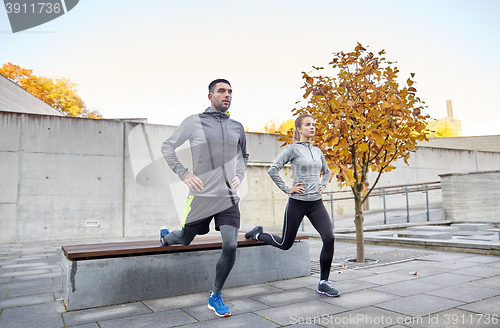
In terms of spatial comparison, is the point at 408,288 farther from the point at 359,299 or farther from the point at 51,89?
the point at 51,89

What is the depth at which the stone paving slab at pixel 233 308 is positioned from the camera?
10.8ft

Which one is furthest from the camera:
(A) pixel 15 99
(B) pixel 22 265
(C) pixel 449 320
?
(A) pixel 15 99

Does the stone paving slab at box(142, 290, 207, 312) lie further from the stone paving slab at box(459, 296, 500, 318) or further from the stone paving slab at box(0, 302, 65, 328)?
the stone paving slab at box(459, 296, 500, 318)

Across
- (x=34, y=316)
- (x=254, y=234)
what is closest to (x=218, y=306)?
(x=254, y=234)

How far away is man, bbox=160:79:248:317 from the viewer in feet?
11.0

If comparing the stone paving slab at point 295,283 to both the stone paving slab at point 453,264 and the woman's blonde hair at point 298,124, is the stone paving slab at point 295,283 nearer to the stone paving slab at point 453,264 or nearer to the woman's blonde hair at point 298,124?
the woman's blonde hair at point 298,124

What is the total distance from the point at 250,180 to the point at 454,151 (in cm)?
1455

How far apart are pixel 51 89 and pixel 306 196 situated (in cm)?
3979

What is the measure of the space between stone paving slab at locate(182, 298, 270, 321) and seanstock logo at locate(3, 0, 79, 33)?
575cm

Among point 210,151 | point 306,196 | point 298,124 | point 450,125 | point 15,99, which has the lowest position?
point 306,196

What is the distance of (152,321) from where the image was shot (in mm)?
3123

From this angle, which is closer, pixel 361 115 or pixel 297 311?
pixel 297 311

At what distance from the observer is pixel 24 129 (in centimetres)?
1150

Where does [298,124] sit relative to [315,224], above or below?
above
